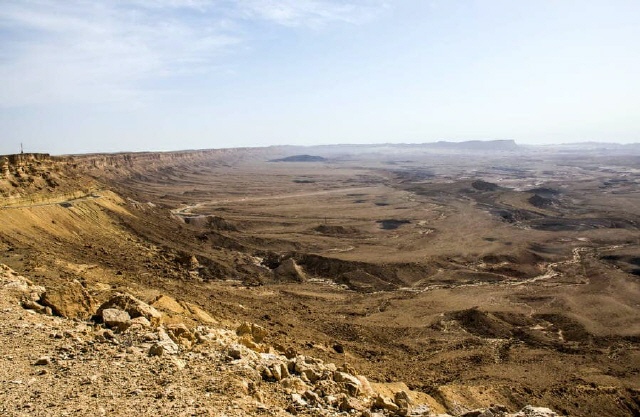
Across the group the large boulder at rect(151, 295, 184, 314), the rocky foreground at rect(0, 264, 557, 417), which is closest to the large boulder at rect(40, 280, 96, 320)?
the rocky foreground at rect(0, 264, 557, 417)

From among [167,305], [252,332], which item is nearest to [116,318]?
[252,332]

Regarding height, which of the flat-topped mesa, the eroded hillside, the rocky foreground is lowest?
the eroded hillside

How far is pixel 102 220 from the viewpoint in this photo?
39.1m

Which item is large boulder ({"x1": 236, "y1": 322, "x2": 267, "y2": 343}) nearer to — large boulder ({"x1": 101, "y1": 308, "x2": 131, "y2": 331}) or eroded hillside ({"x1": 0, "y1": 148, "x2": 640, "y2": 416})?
eroded hillside ({"x1": 0, "y1": 148, "x2": 640, "y2": 416})

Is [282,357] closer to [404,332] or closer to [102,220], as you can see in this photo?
[404,332]

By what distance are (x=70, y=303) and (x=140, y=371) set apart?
4698 millimetres

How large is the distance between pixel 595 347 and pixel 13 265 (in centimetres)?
2926

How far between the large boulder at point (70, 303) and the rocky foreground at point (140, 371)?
0.03 m

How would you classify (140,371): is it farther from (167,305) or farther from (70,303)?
(167,305)

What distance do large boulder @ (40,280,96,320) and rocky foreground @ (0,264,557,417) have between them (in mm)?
29

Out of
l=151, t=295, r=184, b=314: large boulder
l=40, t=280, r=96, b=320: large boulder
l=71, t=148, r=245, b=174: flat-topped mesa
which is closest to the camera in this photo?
l=40, t=280, r=96, b=320: large boulder

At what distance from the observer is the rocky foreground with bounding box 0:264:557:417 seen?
809 cm

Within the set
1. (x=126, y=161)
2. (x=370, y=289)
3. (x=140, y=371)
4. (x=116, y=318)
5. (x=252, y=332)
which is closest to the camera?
(x=140, y=371)

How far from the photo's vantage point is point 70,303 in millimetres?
12555
